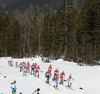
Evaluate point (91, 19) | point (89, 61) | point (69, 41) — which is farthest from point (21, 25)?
point (89, 61)

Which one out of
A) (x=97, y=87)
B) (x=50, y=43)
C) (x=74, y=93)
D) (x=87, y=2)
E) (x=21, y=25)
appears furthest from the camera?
(x=21, y=25)

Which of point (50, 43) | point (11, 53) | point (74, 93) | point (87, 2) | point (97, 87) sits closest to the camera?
point (74, 93)

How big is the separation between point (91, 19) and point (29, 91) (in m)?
31.7

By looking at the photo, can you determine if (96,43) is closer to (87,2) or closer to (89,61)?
(89,61)

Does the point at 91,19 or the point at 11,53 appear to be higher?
the point at 91,19

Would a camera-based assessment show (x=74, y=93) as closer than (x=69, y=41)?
Yes

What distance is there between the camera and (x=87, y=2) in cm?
4350

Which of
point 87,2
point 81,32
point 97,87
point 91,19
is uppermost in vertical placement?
point 87,2

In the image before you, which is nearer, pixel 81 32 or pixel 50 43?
pixel 81 32

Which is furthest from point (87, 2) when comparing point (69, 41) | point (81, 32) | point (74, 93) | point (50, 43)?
point (74, 93)

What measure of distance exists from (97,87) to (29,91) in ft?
29.7

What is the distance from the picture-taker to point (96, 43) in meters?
40.7

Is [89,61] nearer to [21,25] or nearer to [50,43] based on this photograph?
[50,43]

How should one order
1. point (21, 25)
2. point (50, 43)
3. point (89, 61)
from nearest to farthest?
1. point (89, 61)
2. point (50, 43)
3. point (21, 25)
